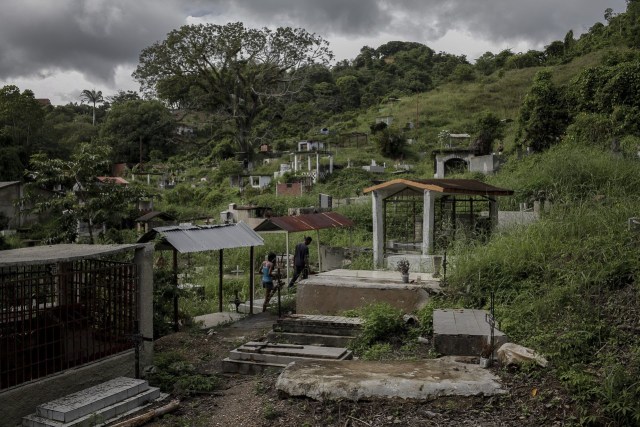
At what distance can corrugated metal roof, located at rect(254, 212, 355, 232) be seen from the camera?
43.7 ft

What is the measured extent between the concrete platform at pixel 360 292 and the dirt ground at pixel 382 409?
3493 millimetres

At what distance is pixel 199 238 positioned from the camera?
34.6 feet

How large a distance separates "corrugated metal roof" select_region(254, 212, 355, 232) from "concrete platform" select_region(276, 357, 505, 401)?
6.64 meters

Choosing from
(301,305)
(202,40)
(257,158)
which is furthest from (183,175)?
(301,305)

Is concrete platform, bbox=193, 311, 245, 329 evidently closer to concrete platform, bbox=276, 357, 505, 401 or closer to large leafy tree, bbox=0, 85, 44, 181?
concrete platform, bbox=276, 357, 505, 401

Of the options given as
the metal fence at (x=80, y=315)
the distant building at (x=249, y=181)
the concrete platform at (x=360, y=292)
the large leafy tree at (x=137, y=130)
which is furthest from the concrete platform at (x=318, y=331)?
the large leafy tree at (x=137, y=130)

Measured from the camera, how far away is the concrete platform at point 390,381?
5.85m

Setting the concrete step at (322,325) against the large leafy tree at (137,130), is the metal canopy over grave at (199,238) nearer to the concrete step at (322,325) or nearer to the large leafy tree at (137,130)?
the concrete step at (322,325)

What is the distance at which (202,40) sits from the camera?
44000mm

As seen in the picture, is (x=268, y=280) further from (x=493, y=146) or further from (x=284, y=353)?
(x=493, y=146)

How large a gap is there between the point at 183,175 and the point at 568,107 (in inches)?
1243

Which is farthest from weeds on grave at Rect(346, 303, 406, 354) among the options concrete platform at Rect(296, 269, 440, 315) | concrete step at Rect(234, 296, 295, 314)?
concrete step at Rect(234, 296, 295, 314)

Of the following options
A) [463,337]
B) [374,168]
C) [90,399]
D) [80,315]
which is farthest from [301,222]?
[374,168]

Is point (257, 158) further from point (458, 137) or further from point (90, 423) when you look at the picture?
point (90, 423)
